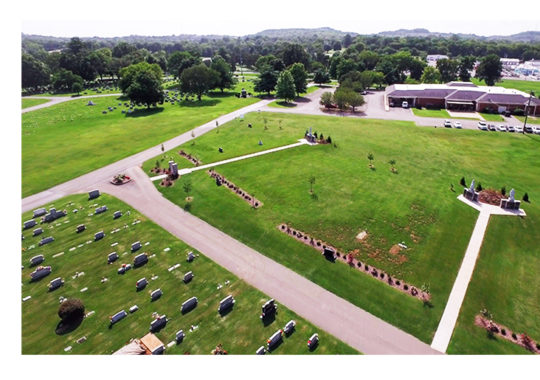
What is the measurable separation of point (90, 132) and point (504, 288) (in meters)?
103

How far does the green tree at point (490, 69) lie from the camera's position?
150 meters

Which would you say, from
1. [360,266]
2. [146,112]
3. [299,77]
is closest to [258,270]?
[360,266]

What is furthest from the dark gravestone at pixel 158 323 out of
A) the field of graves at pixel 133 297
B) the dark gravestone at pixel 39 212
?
the dark gravestone at pixel 39 212

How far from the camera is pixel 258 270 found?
39.9m

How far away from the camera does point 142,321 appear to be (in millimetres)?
33125

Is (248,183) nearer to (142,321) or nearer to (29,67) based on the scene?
(142,321)

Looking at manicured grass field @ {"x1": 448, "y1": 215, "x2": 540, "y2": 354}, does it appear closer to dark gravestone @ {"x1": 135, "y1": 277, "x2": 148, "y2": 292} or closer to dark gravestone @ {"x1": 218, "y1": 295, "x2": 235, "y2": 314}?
dark gravestone @ {"x1": 218, "y1": 295, "x2": 235, "y2": 314}

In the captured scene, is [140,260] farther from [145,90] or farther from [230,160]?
[145,90]

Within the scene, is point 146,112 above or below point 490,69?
below

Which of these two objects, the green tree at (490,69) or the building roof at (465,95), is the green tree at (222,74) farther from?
the green tree at (490,69)

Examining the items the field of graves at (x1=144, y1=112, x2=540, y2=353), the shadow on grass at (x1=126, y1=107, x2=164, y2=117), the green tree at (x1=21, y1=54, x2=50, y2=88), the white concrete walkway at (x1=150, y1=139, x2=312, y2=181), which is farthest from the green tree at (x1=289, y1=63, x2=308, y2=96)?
the green tree at (x1=21, y1=54, x2=50, y2=88)

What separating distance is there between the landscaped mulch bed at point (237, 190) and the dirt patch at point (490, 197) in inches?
1484

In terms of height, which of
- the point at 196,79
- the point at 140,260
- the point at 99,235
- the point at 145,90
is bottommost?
the point at 140,260

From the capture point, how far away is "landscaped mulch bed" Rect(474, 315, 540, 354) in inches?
1190
